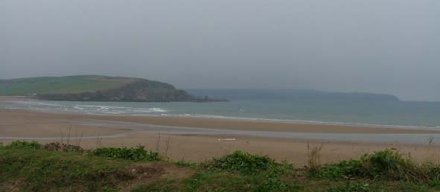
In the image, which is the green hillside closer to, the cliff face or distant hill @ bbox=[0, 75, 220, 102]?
distant hill @ bbox=[0, 75, 220, 102]

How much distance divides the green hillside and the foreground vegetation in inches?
5178

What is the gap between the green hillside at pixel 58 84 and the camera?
144m

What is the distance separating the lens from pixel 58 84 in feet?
519

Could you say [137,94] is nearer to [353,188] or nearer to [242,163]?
[242,163]

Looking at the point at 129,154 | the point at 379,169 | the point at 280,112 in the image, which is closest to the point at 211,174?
the point at 129,154

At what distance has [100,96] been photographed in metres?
129

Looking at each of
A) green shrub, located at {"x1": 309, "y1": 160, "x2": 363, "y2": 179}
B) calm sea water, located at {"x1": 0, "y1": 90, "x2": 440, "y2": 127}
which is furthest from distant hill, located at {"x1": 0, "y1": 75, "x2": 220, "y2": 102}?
green shrub, located at {"x1": 309, "y1": 160, "x2": 363, "y2": 179}

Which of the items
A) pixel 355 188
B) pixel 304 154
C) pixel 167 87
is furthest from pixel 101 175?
pixel 167 87

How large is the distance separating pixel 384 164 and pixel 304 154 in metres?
10.0

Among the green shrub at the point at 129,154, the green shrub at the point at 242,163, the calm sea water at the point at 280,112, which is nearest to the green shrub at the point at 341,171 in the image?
the green shrub at the point at 242,163

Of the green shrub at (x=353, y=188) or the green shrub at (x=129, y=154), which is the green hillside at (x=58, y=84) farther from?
the green shrub at (x=353, y=188)

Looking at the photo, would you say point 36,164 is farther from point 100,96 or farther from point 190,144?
point 100,96

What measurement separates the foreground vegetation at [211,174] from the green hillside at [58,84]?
131516mm

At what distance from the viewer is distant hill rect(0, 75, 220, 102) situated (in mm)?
130150
